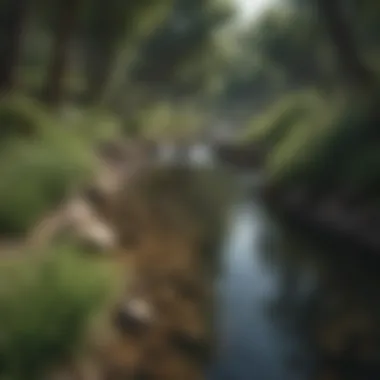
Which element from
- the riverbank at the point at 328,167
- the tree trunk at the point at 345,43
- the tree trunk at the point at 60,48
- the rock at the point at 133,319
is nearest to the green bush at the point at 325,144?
the riverbank at the point at 328,167

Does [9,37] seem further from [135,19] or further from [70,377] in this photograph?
[70,377]

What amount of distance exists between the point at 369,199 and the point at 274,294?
2712mm

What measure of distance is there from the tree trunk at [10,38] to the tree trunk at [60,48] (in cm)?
145

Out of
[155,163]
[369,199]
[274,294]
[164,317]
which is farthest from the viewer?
[155,163]

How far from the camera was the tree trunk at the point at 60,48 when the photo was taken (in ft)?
39.5

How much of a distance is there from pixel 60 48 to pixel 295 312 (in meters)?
8.26

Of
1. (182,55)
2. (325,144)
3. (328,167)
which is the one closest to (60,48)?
(325,144)

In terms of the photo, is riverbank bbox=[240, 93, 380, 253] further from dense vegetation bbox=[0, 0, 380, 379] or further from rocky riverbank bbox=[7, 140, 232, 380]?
rocky riverbank bbox=[7, 140, 232, 380]

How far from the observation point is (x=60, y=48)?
12633 millimetres

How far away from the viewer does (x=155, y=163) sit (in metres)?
18.7

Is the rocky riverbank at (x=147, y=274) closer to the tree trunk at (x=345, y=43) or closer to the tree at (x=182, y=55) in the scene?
the tree trunk at (x=345, y=43)

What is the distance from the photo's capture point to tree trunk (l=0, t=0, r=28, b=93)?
10.5m

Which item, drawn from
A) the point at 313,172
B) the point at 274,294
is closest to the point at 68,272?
the point at 274,294

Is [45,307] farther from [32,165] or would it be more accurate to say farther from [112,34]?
[112,34]
